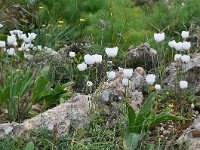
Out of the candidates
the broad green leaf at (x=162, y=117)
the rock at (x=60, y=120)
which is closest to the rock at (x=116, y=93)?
the rock at (x=60, y=120)

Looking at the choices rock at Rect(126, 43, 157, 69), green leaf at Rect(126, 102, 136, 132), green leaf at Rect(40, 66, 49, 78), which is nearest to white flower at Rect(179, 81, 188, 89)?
green leaf at Rect(126, 102, 136, 132)

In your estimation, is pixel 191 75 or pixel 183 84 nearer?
pixel 183 84

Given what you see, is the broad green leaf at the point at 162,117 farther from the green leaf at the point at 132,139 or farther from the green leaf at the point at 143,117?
the green leaf at the point at 132,139

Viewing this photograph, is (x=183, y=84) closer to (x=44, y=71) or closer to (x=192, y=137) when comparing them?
(x=192, y=137)

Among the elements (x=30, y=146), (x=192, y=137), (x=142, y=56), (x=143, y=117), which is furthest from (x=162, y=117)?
(x=142, y=56)

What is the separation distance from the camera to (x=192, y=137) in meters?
4.37

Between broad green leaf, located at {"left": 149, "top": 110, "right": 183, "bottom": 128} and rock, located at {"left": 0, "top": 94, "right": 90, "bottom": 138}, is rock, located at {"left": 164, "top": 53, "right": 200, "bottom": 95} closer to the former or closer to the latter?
broad green leaf, located at {"left": 149, "top": 110, "right": 183, "bottom": 128}

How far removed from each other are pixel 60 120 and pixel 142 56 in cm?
200

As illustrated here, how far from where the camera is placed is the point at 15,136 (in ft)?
13.8

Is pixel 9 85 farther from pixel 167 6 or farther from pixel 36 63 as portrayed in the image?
pixel 167 6

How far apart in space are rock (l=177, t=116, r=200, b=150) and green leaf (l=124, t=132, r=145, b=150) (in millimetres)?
319

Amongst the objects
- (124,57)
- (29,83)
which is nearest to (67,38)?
(124,57)

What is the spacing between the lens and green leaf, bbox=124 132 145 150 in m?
4.25

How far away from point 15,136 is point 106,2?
183 inches
